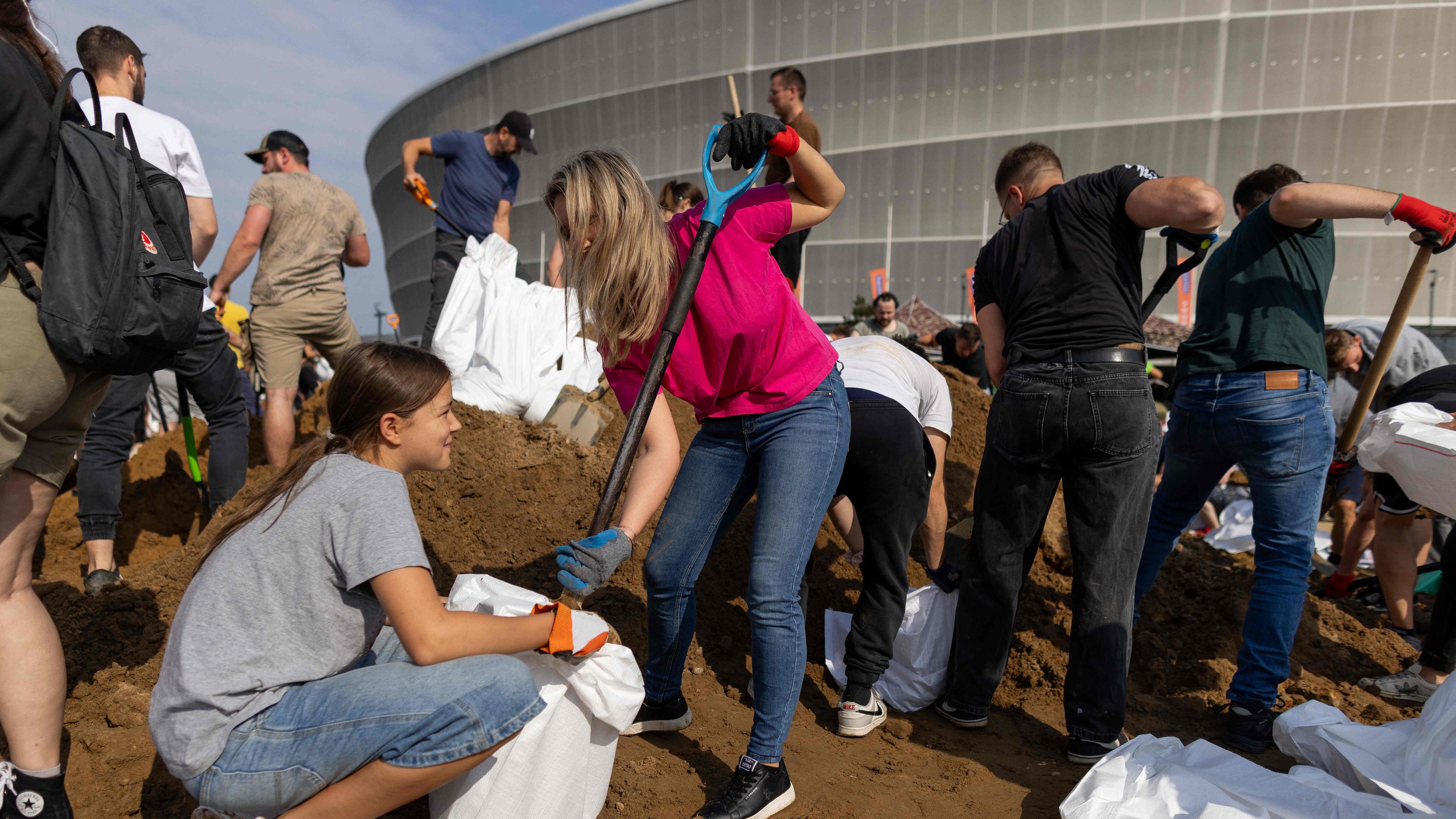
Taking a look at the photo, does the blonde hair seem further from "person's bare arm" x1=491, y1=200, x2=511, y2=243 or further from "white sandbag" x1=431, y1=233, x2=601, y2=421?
"person's bare arm" x1=491, y1=200, x2=511, y2=243

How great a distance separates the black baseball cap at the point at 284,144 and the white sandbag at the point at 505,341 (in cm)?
105

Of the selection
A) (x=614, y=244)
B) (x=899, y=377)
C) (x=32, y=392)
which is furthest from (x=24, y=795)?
(x=899, y=377)

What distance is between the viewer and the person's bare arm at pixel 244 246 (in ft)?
13.3

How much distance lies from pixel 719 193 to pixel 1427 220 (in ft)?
6.73

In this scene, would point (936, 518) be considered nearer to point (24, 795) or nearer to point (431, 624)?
point (431, 624)

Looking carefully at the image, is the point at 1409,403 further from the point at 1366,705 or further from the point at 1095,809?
the point at 1095,809

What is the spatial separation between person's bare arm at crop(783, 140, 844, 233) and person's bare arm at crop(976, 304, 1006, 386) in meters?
0.82

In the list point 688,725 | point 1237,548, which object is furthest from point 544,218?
point 688,725

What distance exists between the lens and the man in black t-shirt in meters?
2.33

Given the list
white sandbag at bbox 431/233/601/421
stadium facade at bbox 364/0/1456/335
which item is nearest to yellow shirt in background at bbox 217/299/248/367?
white sandbag at bbox 431/233/601/421

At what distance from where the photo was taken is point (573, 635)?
1.70 meters

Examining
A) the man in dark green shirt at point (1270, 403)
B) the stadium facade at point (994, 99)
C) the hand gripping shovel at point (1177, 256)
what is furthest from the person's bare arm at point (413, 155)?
the stadium facade at point (994, 99)

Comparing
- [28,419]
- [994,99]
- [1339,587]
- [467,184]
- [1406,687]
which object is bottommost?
[1339,587]

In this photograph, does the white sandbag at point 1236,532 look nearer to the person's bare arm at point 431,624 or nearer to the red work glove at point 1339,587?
the red work glove at point 1339,587
